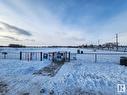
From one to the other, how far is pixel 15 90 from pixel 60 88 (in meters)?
2.37

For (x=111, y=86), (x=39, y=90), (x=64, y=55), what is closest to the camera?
(x=39, y=90)

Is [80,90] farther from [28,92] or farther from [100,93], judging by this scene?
[28,92]

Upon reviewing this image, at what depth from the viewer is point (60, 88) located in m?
7.50

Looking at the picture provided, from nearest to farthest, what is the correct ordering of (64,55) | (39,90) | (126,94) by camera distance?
(126,94) → (39,90) → (64,55)

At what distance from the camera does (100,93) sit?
22.4ft

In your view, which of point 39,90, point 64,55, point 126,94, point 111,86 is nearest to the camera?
point 126,94

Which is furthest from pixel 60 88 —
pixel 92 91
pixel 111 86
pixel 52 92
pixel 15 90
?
pixel 111 86

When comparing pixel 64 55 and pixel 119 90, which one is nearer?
pixel 119 90

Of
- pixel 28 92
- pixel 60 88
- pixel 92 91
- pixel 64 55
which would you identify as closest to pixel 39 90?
pixel 28 92

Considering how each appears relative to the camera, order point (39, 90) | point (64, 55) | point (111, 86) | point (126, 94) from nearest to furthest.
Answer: point (126, 94) → point (39, 90) → point (111, 86) → point (64, 55)

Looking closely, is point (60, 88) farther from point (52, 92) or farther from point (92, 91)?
point (92, 91)

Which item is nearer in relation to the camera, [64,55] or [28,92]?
[28,92]

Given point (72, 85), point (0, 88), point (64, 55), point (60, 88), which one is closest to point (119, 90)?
point (72, 85)

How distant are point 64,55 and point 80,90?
14.1 m
